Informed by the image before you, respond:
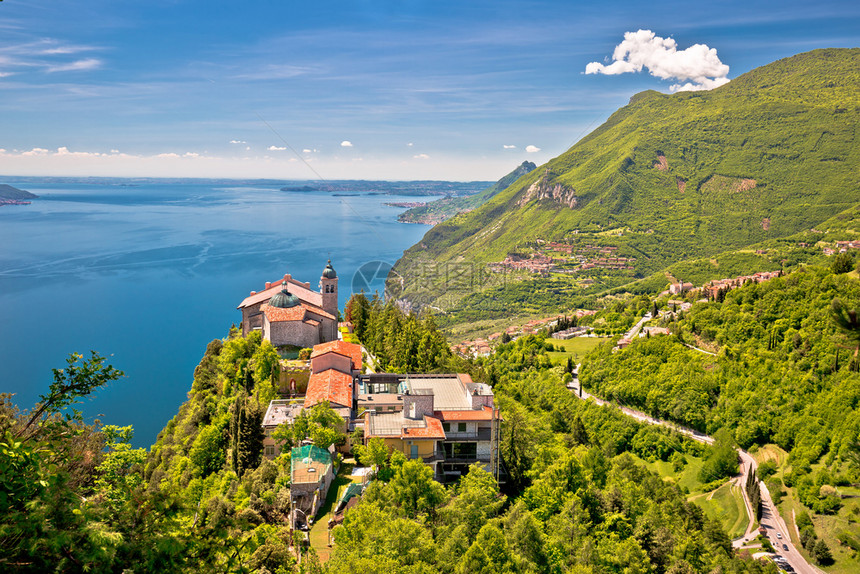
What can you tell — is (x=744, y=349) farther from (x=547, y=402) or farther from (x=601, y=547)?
(x=601, y=547)

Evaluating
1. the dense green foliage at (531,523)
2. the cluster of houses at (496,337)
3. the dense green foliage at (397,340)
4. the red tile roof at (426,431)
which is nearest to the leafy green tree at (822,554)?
the dense green foliage at (531,523)

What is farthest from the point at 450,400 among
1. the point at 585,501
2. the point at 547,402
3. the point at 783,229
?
the point at 783,229

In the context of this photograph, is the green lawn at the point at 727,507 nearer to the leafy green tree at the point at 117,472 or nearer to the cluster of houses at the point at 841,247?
the leafy green tree at the point at 117,472

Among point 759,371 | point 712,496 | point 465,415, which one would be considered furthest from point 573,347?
Answer: point 465,415

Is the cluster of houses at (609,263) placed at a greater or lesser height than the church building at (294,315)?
lesser

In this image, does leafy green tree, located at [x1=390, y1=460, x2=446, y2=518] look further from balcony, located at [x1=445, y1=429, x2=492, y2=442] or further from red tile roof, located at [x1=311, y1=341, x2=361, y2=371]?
red tile roof, located at [x1=311, y1=341, x2=361, y2=371]

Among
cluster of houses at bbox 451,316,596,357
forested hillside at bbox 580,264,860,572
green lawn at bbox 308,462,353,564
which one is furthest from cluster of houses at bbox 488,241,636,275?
green lawn at bbox 308,462,353,564
